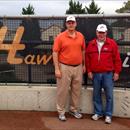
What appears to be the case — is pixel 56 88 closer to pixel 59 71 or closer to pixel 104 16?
pixel 59 71

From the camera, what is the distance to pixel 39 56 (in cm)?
863

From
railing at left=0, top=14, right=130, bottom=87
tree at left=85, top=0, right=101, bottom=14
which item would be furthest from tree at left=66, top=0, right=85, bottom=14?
railing at left=0, top=14, right=130, bottom=87

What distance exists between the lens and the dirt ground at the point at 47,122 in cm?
763

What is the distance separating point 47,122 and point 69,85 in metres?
0.79

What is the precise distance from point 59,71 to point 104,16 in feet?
4.78

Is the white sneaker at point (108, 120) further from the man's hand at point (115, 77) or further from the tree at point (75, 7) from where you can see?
the tree at point (75, 7)

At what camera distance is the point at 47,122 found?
7926mm

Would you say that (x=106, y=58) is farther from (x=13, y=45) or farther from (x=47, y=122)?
(x=13, y=45)

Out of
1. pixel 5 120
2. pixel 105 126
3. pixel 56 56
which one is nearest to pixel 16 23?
pixel 56 56

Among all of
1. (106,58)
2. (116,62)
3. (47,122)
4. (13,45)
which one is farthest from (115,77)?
(13,45)

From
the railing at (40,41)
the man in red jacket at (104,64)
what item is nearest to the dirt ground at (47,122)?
the man in red jacket at (104,64)

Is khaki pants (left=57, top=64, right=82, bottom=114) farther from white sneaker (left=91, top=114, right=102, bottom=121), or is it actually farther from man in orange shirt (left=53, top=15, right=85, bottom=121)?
white sneaker (left=91, top=114, right=102, bottom=121)

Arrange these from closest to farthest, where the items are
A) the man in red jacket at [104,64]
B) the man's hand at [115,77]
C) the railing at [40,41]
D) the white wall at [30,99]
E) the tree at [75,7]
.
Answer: the man in red jacket at [104,64] → the man's hand at [115,77] → the railing at [40,41] → the white wall at [30,99] → the tree at [75,7]

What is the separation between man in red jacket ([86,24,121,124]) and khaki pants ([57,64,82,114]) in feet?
0.83
